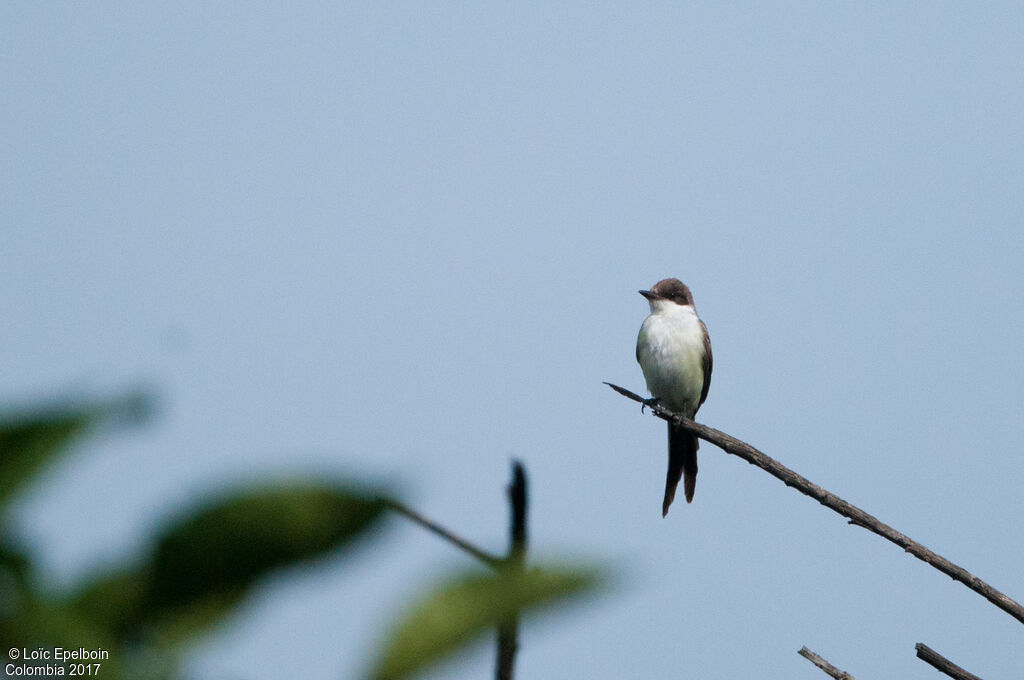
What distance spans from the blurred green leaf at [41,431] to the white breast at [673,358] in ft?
43.2

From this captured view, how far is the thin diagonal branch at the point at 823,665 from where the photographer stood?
3.81 meters

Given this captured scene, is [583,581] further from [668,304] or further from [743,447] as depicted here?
[668,304]

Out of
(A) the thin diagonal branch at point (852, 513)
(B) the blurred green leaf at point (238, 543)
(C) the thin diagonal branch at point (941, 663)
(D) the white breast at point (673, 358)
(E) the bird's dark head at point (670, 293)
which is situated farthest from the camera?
(E) the bird's dark head at point (670, 293)

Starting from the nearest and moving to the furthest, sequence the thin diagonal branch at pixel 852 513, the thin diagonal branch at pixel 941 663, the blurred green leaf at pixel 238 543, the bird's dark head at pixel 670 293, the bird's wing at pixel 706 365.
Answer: the blurred green leaf at pixel 238 543 → the thin diagonal branch at pixel 941 663 → the thin diagonal branch at pixel 852 513 → the bird's wing at pixel 706 365 → the bird's dark head at pixel 670 293

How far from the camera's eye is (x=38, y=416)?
0.77m

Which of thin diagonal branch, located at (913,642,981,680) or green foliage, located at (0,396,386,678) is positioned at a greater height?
thin diagonal branch, located at (913,642,981,680)

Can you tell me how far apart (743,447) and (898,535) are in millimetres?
1981

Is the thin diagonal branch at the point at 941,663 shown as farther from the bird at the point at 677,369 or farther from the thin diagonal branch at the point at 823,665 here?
the bird at the point at 677,369

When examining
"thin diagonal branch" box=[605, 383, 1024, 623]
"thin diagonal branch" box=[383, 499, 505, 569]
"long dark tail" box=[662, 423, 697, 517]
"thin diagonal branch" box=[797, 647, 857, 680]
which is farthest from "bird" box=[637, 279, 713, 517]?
"thin diagonal branch" box=[383, 499, 505, 569]

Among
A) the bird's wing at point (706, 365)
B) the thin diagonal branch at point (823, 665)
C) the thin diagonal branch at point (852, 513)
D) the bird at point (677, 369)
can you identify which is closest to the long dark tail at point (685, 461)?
the bird at point (677, 369)

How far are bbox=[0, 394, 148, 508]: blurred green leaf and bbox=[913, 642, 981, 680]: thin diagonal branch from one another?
343cm

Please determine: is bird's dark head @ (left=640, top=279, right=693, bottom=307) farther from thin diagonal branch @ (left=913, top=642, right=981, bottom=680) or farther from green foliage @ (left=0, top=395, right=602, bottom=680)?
green foliage @ (left=0, top=395, right=602, bottom=680)

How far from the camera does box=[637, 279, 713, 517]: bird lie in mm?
13805

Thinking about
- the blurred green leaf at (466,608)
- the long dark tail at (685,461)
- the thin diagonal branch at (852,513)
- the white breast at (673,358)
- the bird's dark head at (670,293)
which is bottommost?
the blurred green leaf at (466,608)
